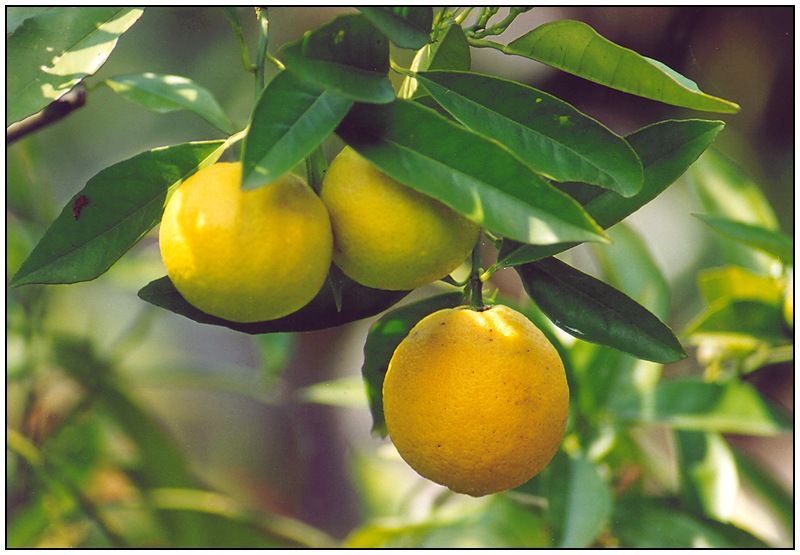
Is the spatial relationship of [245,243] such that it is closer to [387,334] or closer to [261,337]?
[387,334]

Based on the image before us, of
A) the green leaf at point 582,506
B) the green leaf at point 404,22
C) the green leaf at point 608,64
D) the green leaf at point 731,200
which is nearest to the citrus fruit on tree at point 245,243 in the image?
the green leaf at point 404,22

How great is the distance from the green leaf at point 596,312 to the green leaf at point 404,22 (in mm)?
218

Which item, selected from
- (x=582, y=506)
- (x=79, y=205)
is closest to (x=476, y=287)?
(x=79, y=205)

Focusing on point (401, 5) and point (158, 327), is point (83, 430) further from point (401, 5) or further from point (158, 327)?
point (401, 5)

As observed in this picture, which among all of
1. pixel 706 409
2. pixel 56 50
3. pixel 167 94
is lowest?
pixel 706 409

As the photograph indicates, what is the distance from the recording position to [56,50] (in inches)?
27.0

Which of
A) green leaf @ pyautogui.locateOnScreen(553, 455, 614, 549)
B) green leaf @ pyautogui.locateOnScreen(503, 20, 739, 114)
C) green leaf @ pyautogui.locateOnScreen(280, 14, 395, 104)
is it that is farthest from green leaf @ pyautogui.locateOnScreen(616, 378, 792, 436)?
green leaf @ pyautogui.locateOnScreen(280, 14, 395, 104)

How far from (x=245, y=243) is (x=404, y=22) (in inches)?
7.5

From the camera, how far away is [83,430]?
152cm

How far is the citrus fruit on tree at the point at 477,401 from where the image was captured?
24.1 inches

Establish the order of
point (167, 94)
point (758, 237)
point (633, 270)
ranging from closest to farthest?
point (167, 94)
point (758, 237)
point (633, 270)

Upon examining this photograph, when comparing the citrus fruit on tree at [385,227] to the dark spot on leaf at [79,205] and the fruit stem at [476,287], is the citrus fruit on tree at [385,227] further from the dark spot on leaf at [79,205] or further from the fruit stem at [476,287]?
the dark spot on leaf at [79,205]

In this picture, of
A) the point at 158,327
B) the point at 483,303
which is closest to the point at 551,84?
the point at 158,327

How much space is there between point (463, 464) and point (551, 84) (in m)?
1.48
